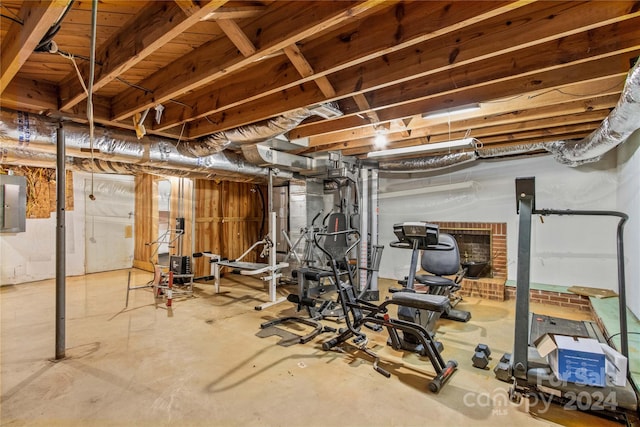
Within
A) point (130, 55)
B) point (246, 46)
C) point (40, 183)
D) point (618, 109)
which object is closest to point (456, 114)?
point (618, 109)

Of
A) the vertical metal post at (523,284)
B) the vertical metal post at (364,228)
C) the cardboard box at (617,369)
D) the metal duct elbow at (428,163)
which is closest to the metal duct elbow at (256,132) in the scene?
the vertical metal post at (523,284)

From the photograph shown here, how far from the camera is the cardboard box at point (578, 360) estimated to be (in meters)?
1.91

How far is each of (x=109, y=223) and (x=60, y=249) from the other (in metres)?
4.57

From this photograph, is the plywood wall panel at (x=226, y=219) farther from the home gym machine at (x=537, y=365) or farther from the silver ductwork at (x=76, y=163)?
the home gym machine at (x=537, y=365)

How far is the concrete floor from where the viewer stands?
194 cm

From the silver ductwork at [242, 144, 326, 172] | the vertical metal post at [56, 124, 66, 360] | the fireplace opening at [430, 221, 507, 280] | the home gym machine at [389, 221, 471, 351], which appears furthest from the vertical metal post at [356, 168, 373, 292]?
the vertical metal post at [56, 124, 66, 360]

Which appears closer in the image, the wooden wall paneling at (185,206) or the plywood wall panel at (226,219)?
the wooden wall paneling at (185,206)

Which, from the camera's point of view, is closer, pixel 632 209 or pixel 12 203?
pixel 12 203

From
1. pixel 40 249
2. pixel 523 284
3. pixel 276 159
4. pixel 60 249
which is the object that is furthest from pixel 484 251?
pixel 40 249

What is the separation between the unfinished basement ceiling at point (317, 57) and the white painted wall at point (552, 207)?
63.4 inches

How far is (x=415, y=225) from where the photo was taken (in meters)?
2.80

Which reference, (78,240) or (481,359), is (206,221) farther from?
(481,359)

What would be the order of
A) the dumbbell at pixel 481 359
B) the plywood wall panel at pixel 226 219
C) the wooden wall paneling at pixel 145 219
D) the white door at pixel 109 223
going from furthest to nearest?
the wooden wall paneling at pixel 145 219, the white door at pixel 109 223, the plywood wall panel at pixel 226 219, the dumbbell at pixel 481 359

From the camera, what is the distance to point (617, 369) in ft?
6.18
